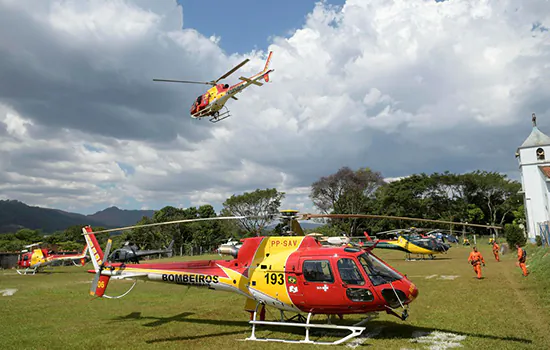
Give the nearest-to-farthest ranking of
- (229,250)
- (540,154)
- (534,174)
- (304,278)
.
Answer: (304,278)
(229,250)
(534,174)
(540,154)

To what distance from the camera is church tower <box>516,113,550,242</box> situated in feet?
133

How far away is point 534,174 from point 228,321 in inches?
1834

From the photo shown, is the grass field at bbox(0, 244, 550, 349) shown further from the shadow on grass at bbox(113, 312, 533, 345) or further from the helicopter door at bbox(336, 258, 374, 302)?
the helicopter door at bbox(336, 258, 374, 302)

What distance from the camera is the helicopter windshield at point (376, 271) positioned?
8453mm

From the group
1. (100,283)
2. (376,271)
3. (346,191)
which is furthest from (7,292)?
(346,191)

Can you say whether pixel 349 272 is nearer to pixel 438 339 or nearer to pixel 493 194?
pixel 438 339

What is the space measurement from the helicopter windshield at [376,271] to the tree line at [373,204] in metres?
52.5

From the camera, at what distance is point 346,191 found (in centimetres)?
6259

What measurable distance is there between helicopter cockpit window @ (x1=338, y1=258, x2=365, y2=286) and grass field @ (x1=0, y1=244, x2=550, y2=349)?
54.8 inches

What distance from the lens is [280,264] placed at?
31.0ft

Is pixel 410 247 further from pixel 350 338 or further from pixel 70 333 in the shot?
pixel 70 333

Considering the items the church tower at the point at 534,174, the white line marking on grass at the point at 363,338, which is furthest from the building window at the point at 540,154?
the white line marking on grass at the point at 363,338

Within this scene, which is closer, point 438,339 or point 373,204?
point 438,339

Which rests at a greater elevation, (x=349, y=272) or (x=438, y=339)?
(x=349, y=272)
